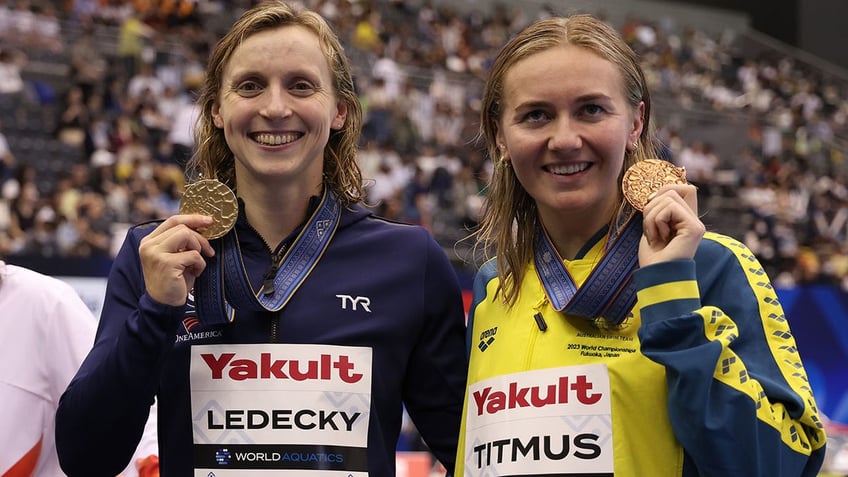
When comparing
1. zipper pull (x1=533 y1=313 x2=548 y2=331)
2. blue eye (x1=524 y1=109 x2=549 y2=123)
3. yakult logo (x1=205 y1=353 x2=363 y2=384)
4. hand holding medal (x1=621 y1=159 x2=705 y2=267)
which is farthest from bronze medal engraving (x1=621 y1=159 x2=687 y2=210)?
yakult logo (x1=205 y1=353 x2=363 y2=384)

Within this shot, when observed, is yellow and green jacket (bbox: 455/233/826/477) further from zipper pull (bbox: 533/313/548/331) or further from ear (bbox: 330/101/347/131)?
ear (bbox: 330/101/347/131)

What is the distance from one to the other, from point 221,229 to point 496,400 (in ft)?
2.27

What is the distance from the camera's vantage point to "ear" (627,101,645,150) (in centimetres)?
246

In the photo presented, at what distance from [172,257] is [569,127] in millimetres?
851

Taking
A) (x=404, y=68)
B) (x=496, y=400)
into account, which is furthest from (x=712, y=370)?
(x=404, y=68)

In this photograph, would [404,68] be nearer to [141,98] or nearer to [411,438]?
[141,98]

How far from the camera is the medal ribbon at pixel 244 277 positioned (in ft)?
8.15

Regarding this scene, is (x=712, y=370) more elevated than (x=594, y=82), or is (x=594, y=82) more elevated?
(x=594, y=82)

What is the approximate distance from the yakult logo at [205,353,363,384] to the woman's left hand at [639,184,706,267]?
0.74 metres

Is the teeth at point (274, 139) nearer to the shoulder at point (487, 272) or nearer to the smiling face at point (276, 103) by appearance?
the smiling face at point (276, 103)

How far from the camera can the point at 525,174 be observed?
2.42 m

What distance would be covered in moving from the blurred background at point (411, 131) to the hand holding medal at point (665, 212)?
4.12 meters

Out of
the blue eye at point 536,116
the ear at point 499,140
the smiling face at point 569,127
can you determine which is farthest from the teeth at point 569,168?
the ear at point 499,140

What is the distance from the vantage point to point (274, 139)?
2562mm
